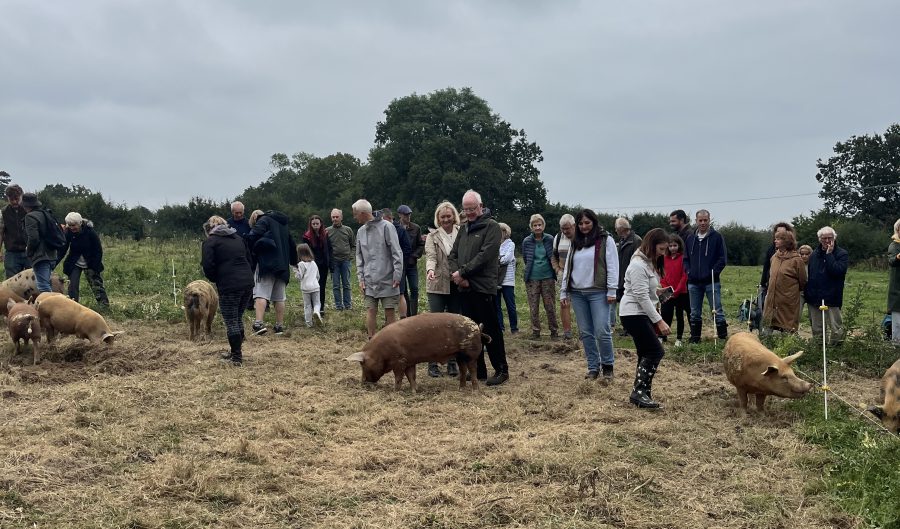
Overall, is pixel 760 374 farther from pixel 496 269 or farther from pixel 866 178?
pixel 866 178

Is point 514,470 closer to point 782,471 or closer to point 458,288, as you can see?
point 782,471

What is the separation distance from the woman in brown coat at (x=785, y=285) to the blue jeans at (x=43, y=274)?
11111mm

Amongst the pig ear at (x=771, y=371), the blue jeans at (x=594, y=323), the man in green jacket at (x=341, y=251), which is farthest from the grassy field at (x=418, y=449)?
the man in green jacket at (x=341, y=251)

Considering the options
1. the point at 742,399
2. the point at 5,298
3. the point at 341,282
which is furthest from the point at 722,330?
the point at 5,298

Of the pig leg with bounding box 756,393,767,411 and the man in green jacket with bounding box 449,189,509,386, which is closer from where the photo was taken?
the pig leg with bounding box 756,393,767,411

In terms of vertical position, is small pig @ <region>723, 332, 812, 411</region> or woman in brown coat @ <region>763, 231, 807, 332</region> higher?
woman in brown coat @ <region>763, 231, 807, 332</region>

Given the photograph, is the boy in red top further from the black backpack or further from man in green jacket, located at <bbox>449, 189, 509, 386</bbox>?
the black backpack

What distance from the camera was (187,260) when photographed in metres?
22.1

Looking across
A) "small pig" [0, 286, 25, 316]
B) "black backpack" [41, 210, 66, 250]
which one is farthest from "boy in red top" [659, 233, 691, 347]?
"small pig" [0, 286, 25, 316]

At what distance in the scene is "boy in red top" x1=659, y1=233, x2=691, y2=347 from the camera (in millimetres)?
10758

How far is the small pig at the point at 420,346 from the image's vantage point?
7.70 m

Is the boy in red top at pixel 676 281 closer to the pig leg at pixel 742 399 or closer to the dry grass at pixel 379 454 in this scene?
the dry grass at pixel 379 454

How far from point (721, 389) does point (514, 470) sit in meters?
3.78

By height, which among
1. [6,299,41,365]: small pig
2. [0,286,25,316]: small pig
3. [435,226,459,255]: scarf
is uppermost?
[435,226,459,255]: scarf
